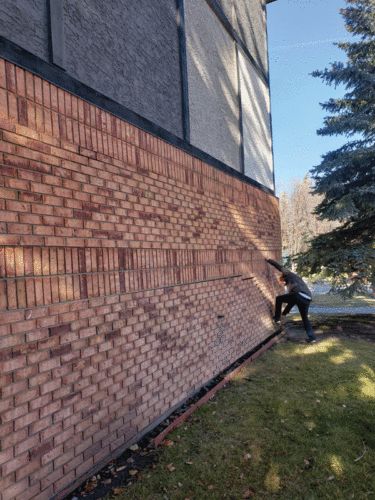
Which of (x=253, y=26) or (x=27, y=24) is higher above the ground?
(x=253, y=26)

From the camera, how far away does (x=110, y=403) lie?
2.60m

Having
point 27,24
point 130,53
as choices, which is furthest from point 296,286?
point 27,24

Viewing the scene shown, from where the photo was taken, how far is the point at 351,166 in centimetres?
1011

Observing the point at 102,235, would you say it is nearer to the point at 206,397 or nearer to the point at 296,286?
the point at 206,397

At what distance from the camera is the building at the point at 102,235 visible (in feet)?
6.43

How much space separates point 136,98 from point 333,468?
4.46m

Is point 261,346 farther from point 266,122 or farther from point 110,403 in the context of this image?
point 266,122

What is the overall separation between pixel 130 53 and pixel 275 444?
4750 millimetres

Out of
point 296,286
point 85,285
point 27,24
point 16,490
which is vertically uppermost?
point 27,24

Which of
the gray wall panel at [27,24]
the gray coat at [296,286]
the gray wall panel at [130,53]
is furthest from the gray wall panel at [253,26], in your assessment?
the gray coat at [296,286]

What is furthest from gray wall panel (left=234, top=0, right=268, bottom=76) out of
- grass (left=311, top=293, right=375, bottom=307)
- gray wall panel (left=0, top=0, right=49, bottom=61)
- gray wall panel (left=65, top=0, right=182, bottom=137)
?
grass (left=311, top=293, right=375, bottom=307)

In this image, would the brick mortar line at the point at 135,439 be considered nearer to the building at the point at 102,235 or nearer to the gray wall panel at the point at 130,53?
the building at the point at 102,235

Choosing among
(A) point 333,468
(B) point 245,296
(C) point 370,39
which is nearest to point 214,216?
(B) point 245,296

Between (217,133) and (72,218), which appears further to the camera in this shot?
(217,133)
